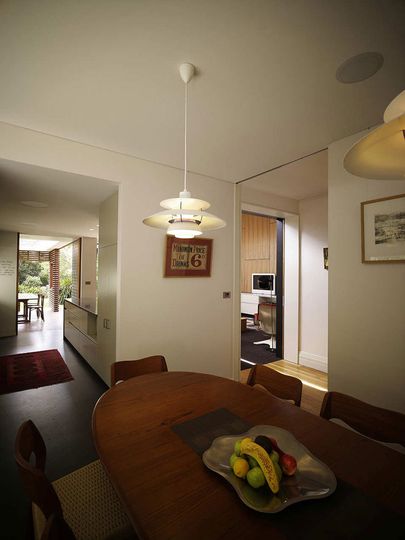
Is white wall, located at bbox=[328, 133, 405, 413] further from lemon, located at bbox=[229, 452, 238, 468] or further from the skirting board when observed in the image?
the skirting board

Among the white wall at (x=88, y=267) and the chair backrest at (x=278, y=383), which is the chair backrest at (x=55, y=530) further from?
the white wall at (x=88, y=267)

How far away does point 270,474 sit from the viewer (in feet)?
2.69

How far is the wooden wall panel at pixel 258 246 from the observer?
6.68 meters

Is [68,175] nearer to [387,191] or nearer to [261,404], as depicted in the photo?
[261,404]

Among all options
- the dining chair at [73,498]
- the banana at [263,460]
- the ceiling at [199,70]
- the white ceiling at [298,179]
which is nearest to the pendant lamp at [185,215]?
the ceiling at [199,70]

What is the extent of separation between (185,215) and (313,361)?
3752 millimetres

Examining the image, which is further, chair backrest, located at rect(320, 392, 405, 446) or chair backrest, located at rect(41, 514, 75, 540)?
chair backrest, located at rect(320, 392, 405, 446)

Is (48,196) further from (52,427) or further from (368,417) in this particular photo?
(368,417)

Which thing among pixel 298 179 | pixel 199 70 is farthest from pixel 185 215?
pixel 298 179

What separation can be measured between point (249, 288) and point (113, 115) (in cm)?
590

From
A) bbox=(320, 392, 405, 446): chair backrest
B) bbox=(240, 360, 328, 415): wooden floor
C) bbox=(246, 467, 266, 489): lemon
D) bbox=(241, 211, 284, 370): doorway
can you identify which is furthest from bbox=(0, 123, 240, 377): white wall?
bbox=(246, 467, 266, 489): lemon

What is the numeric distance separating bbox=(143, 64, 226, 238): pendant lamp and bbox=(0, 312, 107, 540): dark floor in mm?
1495

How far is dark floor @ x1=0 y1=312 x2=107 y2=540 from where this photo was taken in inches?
63.7

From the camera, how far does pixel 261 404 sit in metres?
1.41
